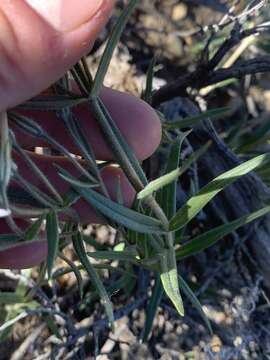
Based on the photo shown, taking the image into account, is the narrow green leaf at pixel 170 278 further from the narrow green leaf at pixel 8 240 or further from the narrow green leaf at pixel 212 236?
the narrow green leaf at pixel 8 240

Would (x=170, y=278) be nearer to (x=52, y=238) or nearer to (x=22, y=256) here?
(x=52, y=238)

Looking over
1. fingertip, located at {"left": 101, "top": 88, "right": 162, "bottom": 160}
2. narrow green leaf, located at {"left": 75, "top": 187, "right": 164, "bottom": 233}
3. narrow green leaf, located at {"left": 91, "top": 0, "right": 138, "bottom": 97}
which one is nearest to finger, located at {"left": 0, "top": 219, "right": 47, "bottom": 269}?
fingertip, located at {"left": 101, "top": 88, "right": 162, "bottom": 160}

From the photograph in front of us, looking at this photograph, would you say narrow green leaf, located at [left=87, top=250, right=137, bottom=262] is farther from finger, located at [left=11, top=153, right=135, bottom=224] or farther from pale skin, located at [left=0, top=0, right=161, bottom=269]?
pale skin, located at [left=0, top=0, right=161, bottom=269]

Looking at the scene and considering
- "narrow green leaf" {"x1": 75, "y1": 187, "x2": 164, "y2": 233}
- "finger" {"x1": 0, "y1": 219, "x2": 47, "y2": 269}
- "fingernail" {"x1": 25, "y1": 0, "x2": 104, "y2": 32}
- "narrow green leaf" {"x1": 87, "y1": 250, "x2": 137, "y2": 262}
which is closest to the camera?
"fingernail" {"x1": 25, "y1": 0, "x2": 104, "y2": 32}

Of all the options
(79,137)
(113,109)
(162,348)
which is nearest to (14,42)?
(79,137)

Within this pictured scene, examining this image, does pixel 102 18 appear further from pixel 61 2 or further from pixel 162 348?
pixel 162 348

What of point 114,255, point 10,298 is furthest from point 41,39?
point 10,298
